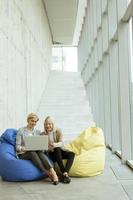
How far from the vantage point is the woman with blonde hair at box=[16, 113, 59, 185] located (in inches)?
200

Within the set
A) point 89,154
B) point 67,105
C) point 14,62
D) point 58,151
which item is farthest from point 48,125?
point 67,105

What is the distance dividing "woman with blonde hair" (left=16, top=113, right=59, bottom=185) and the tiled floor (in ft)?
0.51

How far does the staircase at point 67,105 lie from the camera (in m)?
12.1

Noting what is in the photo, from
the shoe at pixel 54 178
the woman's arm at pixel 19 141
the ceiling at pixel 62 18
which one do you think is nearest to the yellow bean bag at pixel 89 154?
the shoe at pixel 54 178

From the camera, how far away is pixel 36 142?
201 inches

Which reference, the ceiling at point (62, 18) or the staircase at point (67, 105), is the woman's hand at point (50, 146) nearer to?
the staircase at point (67, 105)

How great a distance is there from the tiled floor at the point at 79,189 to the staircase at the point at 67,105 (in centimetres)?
468

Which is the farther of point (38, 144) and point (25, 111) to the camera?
point (25, 111)

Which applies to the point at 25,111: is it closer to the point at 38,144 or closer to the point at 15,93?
the point at 15,93

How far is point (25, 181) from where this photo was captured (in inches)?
204

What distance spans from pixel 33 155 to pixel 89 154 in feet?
3.33

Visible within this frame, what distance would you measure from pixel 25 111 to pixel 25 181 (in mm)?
3793

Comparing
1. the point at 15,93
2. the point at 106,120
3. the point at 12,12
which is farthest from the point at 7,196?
the point at 106,120

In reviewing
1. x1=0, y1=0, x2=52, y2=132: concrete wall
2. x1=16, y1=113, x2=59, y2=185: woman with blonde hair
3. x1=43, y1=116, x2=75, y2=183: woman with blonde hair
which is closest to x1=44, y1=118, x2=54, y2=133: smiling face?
x1=43, y1=116, x2=75, y2=183: woman with blonde hair
